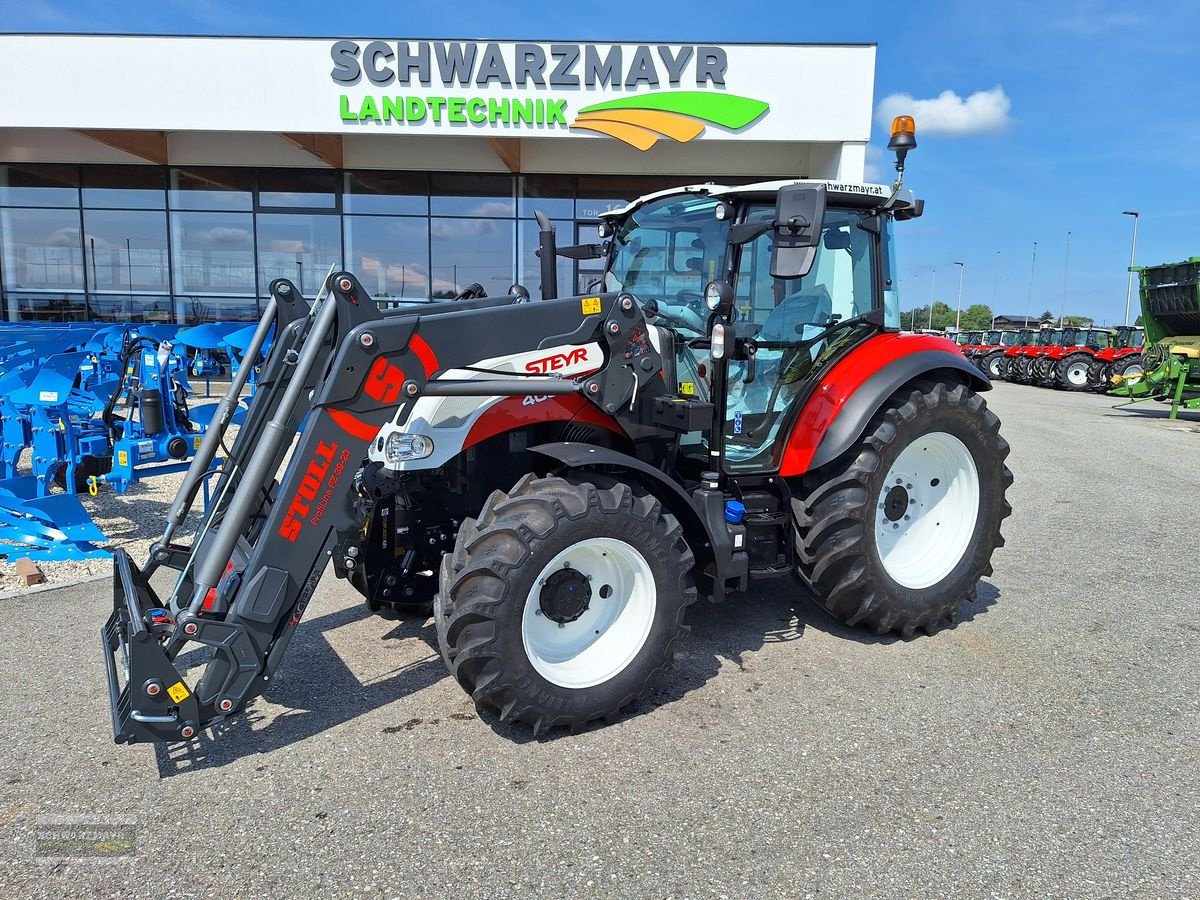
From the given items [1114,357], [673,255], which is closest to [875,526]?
[673,255]

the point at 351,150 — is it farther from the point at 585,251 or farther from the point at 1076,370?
the point at 1076,370

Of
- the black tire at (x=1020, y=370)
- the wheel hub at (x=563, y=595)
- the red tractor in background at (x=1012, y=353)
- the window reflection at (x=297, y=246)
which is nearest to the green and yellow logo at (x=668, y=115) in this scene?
the window reflection at (x=297, y=246)

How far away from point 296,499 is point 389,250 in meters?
14.5

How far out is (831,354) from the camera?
441cm

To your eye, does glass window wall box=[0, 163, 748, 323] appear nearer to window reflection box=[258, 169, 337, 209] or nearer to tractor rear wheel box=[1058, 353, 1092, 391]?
window reflection box=[258, 169, 337, 209]

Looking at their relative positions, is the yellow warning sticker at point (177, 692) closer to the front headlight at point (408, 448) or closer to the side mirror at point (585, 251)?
the front headlight at point (408, 448)

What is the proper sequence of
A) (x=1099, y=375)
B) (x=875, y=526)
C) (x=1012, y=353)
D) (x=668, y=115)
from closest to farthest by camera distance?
1. (x=875, y=526)
2. (x=668, y=115)
3. (x=1099, y=375)
4. (x=1012, y=353)

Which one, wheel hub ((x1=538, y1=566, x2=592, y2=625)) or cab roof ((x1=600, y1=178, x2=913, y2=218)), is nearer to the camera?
wheel hub ((x1=538, y1=566, x2=592, y2=625))

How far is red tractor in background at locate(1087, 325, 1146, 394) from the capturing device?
22.4 m

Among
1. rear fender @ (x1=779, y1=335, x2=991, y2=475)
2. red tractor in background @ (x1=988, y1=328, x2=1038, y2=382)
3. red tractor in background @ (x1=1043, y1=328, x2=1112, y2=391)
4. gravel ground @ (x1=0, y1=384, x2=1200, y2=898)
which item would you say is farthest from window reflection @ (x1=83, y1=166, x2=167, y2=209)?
red tractor in background @ (x1=988, y1=328, x2=1038, y2=382)

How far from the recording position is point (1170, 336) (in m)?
16.8

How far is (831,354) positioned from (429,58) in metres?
11.9

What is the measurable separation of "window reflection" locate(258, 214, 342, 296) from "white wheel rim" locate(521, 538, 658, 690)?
1462 cm

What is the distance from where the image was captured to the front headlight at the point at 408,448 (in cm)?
333
